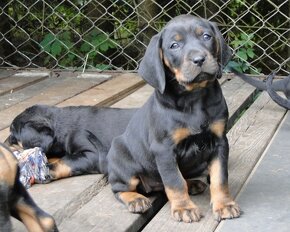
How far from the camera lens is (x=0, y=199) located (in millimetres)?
2184

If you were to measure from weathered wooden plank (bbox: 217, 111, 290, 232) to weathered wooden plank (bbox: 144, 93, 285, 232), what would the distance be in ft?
0.15

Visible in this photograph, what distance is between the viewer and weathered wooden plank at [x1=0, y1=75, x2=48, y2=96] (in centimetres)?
500

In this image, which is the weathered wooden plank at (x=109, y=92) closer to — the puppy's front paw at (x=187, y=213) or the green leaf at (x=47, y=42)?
the green leaf at (x=47, y=42)

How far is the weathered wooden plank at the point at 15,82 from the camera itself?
16.4ft

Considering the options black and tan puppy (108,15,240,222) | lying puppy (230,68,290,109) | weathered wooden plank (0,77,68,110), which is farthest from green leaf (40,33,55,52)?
black and tan puppy (108,15,240,222)

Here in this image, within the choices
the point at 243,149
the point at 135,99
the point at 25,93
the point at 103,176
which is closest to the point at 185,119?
the point at 103,176

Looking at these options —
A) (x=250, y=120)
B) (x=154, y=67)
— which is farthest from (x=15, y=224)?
(x=250, y=120)

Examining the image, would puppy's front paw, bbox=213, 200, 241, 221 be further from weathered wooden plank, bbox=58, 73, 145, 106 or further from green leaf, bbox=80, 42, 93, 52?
green leaf, bbox=80, 42, 93, 52

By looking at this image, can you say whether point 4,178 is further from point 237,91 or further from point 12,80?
point 12,80

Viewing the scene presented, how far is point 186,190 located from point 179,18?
722mm

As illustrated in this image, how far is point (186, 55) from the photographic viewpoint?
9.07ft

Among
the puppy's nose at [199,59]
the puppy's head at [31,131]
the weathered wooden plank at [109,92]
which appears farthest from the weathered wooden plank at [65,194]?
the weathered wooden plank at [109,92]

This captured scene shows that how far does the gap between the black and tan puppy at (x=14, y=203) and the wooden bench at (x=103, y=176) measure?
0.26 meters

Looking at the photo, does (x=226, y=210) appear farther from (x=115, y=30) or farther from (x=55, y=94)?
(x=115, y=30)
